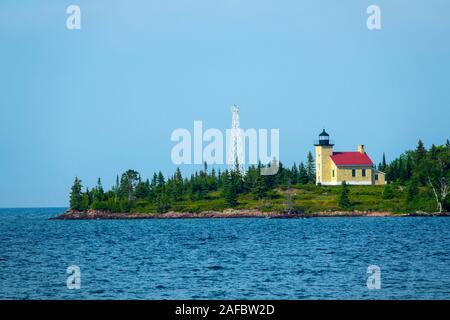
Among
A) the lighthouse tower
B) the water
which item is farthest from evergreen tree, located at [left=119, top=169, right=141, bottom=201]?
the water

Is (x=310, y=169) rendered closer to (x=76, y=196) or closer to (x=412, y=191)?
(x=412, y=191)

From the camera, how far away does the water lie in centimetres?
4544

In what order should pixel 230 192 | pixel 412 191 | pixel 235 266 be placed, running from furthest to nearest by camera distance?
pixel 230 192 → pixel 412 191 → pixel 235 266

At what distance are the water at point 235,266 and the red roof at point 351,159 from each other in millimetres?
62004

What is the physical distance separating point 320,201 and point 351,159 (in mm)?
11315

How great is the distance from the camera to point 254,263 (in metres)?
61.0

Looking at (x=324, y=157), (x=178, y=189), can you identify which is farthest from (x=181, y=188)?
(x=324, y=157)

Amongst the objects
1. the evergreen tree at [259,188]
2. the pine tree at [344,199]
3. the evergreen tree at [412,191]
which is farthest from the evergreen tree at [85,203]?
the evergreen tree at [412,191]

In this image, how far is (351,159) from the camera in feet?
519

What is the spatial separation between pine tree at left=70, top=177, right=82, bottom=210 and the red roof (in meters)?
63.2

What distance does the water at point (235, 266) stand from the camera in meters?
45.4

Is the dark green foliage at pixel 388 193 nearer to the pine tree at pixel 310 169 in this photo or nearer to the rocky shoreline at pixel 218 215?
the rocky shoreline at pixel 218 215

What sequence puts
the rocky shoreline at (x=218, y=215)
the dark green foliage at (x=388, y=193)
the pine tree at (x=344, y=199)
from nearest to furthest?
the rocky shoreline at (x=218, y=215) < the pine tree at (x=344, y=199) < the dark green foliage at (x=388, y=193)

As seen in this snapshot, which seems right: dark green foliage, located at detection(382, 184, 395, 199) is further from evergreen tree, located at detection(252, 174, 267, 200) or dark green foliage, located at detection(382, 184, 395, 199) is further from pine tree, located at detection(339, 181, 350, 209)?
evergreen tree, located at detection(252, 174, 267, 200)
